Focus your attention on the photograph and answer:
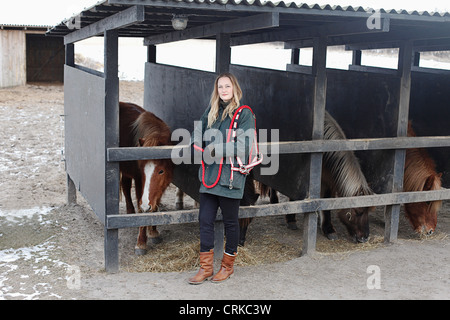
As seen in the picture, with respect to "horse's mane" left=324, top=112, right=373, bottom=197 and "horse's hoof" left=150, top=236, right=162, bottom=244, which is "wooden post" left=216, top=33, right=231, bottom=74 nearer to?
"horse's mane" left=324, top=112, right=373, bottom=197

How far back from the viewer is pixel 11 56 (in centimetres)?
1770

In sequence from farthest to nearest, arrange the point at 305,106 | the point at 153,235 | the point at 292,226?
the point at 292,226 → the point at 153,235 → the point at 305,106

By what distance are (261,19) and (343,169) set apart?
6.79ft

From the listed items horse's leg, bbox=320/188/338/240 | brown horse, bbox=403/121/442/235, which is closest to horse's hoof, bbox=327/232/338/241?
horse's leg, bbox=320/188/338/240

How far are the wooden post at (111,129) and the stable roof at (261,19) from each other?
0.21 metres

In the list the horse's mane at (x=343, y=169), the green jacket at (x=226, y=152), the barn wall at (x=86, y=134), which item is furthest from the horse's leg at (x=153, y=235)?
the horse's mane at (x=343, y=169)

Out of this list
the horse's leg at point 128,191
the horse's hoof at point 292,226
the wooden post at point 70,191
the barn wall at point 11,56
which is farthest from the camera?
the barn wall at point 11,56

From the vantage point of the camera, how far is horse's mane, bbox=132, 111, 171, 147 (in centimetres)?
523

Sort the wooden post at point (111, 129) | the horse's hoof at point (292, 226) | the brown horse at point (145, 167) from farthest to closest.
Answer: the horse's hoof at point (292, 226) < the brown horse at point (145, 167) < the wooden post at point (111, 129)

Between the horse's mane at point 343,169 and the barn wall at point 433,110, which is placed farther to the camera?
the barn wall at point 433,110

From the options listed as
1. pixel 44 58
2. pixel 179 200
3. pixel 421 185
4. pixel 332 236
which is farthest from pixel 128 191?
pixel 44 58

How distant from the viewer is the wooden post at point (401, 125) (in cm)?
536

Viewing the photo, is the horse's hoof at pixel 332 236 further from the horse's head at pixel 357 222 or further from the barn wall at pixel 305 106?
the barn wall at pixel 305 106

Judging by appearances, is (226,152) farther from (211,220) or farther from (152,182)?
(152,182)
